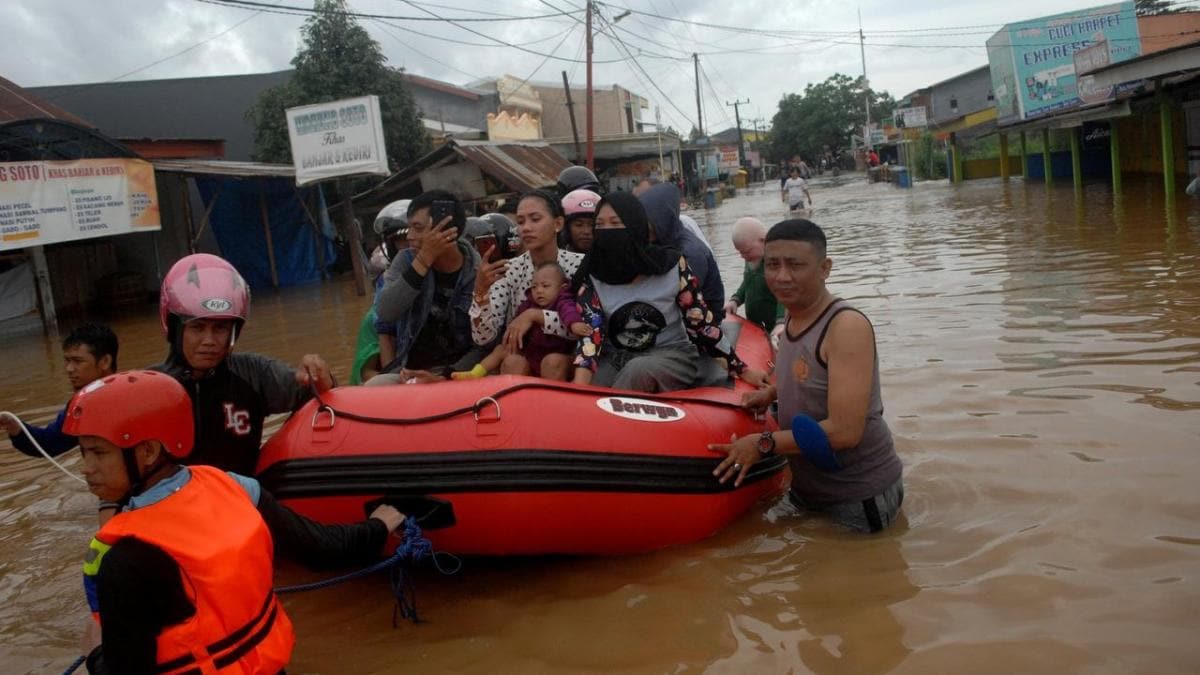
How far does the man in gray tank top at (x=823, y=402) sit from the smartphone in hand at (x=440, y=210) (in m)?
1.44

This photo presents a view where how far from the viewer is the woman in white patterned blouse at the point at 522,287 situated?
391 centimetres

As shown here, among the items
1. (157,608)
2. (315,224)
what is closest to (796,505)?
(157,608)

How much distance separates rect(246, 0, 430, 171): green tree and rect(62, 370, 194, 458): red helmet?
18.7 meters

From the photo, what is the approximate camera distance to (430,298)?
4125 millimetres

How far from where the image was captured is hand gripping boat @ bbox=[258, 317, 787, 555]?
9.88 feet

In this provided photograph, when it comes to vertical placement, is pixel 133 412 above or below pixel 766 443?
above

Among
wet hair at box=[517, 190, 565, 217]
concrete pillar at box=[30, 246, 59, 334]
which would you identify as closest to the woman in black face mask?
wet hair at box=[517, 190, 565, 217]

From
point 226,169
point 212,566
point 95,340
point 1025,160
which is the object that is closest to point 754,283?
point 95,340

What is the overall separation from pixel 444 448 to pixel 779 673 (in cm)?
128

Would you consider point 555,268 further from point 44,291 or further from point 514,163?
point 514,163

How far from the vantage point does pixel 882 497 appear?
3.33m

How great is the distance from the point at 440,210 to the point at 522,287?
0.54 meters

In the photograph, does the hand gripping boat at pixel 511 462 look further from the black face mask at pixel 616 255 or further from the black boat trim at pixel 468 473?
the black face mask at pixel 616 255

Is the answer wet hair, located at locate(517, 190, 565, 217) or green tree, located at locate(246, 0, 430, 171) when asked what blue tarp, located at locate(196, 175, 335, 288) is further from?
wet hair, located at locate(517, 190, 565, 217)
